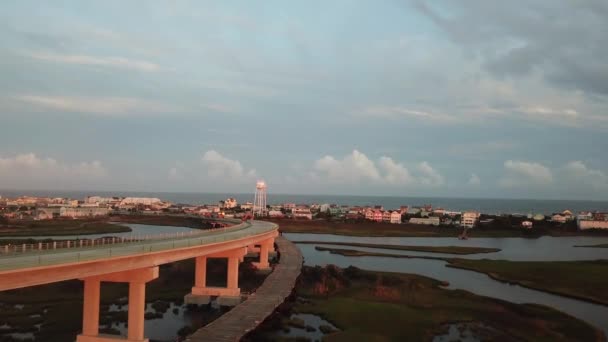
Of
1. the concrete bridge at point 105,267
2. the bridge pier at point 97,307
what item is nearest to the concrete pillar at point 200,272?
the concrete bridge at point 105,267

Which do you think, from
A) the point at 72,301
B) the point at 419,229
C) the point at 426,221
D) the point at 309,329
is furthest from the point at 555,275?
the point at 426,221

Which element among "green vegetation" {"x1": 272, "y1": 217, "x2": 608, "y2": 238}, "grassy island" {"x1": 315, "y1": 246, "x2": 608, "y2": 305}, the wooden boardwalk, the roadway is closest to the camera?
the roadway

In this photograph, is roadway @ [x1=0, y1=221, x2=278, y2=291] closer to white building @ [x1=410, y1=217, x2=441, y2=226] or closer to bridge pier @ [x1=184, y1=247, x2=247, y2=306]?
bridge pier @ [x1=184, y1=247, x2=247, y2=306]

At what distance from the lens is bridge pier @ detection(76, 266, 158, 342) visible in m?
32.0

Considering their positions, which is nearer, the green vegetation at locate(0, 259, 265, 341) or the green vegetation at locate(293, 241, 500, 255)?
the green vegetation at locate(0, 259, 265, 341)

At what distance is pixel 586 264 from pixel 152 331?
66088 millimetres

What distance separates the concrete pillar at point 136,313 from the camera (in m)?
32.6

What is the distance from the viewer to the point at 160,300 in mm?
48688

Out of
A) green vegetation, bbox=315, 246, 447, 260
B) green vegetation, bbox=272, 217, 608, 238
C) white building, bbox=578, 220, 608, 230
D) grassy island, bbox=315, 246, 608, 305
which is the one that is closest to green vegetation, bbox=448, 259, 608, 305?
grassy island, bbox=315, 246, 608, 305

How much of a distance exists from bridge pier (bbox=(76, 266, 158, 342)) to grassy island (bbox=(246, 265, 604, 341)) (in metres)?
7.71

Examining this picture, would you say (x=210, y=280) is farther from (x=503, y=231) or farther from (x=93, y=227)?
(x=503, y=231)

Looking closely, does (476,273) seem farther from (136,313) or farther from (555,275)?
(136,313)

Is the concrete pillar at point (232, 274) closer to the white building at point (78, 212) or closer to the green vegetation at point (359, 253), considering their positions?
the green vegetation at point (359, 253)

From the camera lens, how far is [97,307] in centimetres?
3244
